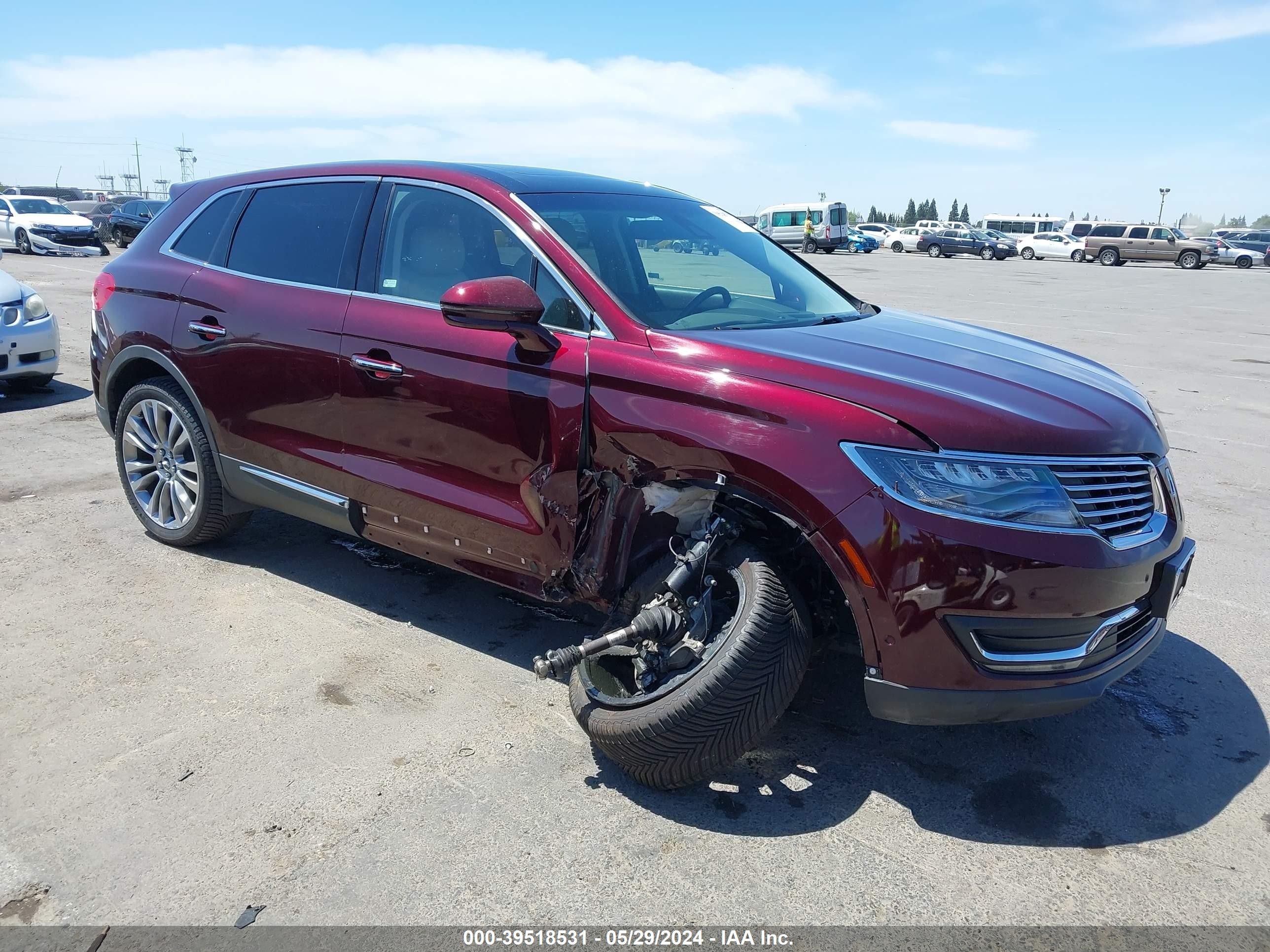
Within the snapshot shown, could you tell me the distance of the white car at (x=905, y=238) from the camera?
168 ft

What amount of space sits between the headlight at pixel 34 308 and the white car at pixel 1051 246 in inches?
1851

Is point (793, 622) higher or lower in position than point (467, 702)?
higher

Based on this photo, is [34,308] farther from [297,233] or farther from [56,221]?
[56,221]

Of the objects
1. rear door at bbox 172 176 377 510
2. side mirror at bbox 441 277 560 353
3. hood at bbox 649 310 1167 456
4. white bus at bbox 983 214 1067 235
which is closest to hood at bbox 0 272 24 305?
rear door at bbox 172 176 377 510

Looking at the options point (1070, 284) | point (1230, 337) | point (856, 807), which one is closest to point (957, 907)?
point (856, 807)

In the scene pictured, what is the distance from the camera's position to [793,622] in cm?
285

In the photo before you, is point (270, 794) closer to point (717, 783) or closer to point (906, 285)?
point (717, 783)

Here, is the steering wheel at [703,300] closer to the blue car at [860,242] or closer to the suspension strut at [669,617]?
the suspension strut at [669,617]

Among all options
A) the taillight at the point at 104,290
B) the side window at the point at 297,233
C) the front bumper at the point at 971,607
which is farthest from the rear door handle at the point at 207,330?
the front bumper at the point at 971,607

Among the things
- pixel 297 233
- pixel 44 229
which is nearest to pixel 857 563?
pixel 297 233

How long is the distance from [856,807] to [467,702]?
1.41 meters

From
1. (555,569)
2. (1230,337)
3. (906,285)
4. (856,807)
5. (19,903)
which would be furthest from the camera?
(906,285)

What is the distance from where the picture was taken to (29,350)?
26.8ft

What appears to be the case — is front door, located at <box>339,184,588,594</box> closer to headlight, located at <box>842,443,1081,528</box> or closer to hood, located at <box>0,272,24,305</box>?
headlight, located at <box>842,443,1081,528</box>
